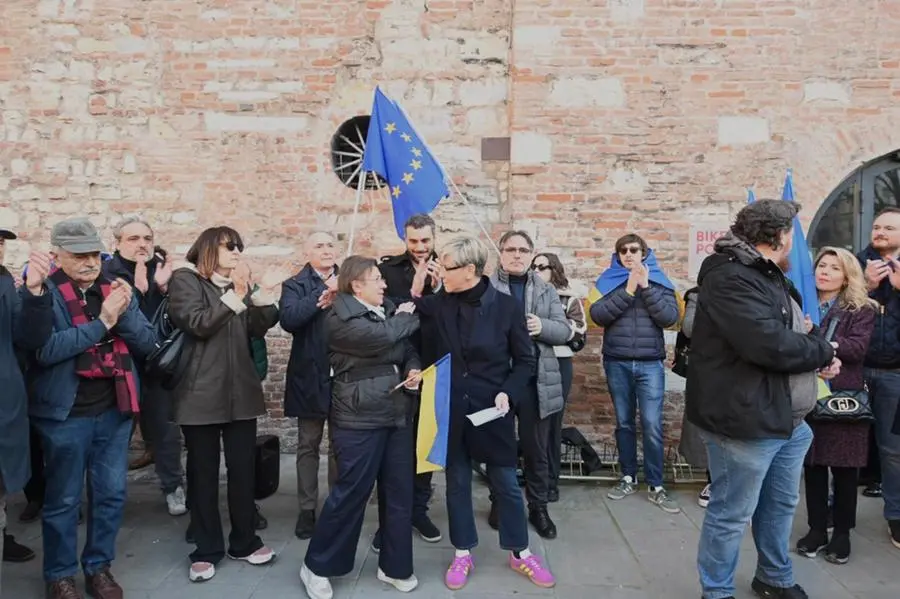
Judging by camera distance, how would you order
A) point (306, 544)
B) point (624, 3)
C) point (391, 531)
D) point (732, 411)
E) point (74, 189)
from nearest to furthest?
point (732, 411) < point (391, 531) < point (306, 544) < point (624, 3) < point (74, 189)

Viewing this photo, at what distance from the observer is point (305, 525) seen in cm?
448

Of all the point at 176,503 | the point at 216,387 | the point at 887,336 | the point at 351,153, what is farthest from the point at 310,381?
→ the point at 887,336

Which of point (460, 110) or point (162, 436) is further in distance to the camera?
point (460, 110)

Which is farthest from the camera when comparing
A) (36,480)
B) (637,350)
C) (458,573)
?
(637,350)

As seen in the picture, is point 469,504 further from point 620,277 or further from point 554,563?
point 620,277

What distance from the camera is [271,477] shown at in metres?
5.12

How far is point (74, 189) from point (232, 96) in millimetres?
1797

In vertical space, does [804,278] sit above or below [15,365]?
above

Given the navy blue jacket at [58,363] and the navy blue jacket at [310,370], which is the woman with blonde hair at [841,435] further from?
the navy blue jacket at [58,363]

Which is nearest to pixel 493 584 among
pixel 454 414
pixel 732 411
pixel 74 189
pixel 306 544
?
pixel 454 414

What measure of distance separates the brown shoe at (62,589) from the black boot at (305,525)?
1.34m

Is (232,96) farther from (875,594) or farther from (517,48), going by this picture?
(875,594)

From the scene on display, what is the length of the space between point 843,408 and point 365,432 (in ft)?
9.79

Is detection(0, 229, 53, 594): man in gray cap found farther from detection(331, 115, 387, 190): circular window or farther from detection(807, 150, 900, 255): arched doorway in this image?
detection(807, 150, 900, 255): arched doorway
